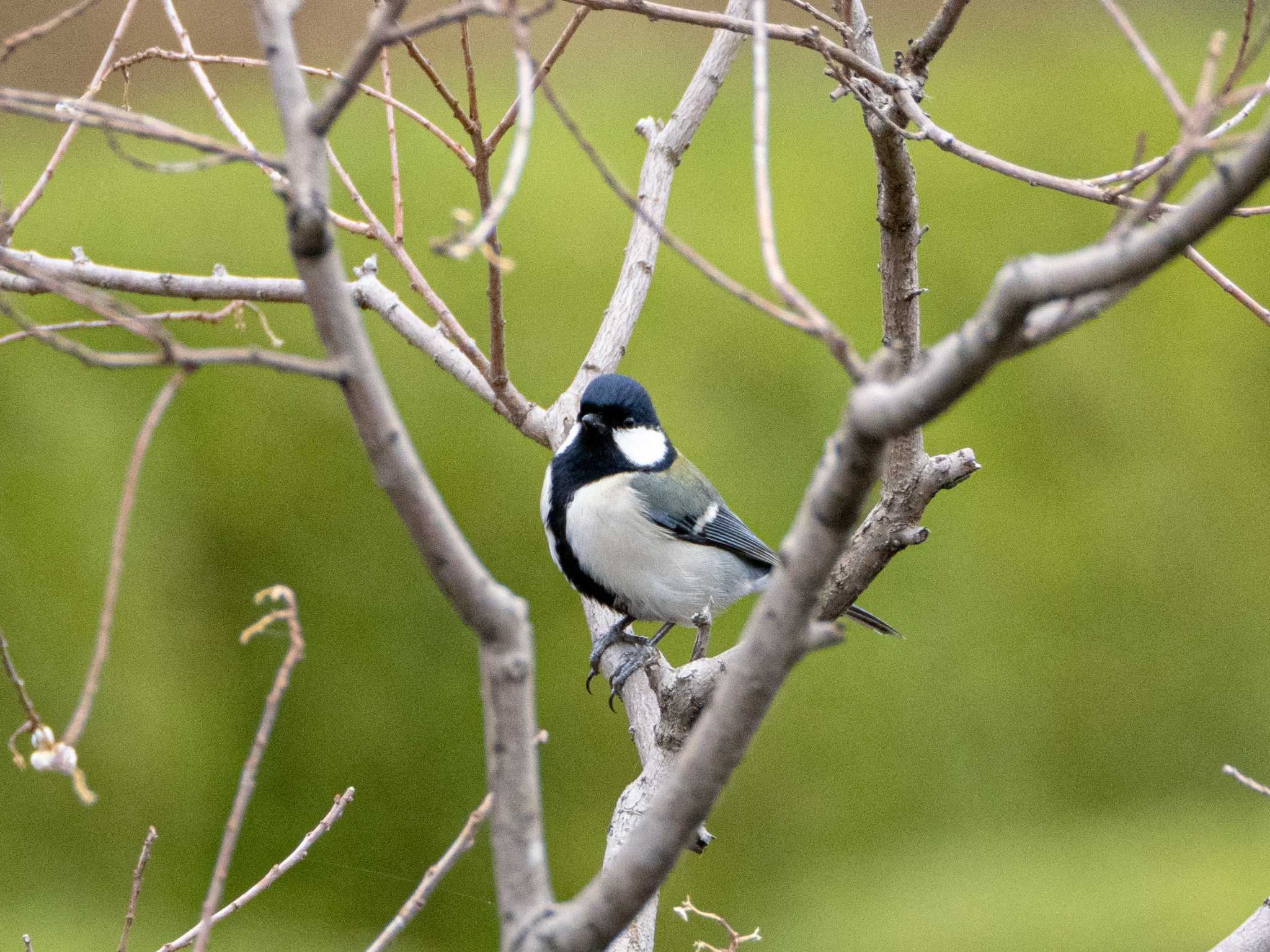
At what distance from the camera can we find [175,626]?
1.99 m

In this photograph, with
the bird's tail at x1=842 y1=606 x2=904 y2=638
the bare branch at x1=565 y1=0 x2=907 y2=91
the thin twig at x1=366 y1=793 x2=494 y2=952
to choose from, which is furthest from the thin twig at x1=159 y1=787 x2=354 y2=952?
the bird's tail at x1=842 y1=606 x2=904 y2=638

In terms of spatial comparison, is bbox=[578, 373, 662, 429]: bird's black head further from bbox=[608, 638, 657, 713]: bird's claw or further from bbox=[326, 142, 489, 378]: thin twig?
bbox=[608, 638, 657, 713]: bird's claw

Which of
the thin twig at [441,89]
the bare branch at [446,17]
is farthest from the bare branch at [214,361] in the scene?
the thin twig at [441,89]

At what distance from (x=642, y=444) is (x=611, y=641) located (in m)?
0.27

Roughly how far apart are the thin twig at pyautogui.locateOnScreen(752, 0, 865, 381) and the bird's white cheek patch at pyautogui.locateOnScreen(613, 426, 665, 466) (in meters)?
0.94

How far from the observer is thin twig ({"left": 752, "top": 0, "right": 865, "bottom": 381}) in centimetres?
48

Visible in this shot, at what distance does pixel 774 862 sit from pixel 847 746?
0.24m

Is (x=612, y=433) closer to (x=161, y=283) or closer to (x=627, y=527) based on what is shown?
(x=627, y=527)

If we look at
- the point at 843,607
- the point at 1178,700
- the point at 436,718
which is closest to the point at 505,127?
the point at 843,607

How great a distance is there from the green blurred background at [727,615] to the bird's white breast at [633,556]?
0.58 meters

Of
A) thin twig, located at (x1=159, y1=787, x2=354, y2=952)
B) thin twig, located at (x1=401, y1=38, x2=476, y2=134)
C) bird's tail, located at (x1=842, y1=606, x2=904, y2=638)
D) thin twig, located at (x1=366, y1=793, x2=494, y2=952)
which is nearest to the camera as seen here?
thin twig, located at (x1=366, y1=793, x2=494, y2=952)

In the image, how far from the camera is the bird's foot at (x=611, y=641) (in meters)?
1.45

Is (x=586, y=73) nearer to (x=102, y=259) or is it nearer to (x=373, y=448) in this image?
(x=102, y=259)

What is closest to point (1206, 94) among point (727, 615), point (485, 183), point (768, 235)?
point (768, 235)
